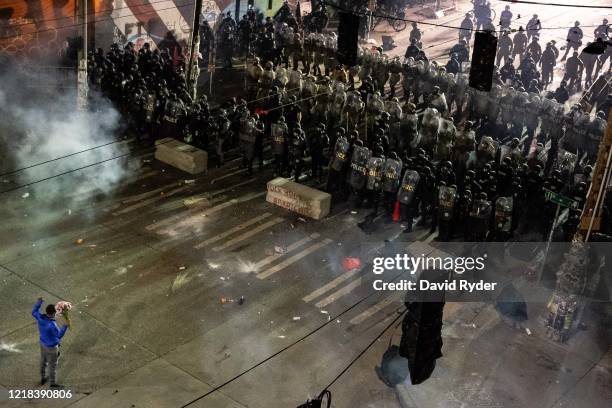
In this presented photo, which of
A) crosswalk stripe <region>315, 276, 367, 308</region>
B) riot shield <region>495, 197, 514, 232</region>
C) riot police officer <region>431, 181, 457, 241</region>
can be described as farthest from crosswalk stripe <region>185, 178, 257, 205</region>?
riot shield <region>495, 197, 514, 232</region>

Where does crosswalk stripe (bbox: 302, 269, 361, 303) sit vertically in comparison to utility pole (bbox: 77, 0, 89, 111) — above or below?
below

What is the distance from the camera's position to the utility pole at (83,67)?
20.4 metres

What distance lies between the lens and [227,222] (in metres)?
17.8

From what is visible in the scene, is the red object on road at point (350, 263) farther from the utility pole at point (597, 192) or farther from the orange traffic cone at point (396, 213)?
the utility pole at point (597, 192)

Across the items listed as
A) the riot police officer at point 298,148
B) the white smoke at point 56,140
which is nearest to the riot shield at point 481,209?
the riot police officer at point 298,148

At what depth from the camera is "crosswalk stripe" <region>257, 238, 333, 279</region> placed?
16.1 metres

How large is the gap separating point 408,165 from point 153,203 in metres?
5.34

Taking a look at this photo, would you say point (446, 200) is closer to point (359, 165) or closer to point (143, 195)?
point (359, 165)

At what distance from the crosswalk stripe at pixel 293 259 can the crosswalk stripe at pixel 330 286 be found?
0.96 meters

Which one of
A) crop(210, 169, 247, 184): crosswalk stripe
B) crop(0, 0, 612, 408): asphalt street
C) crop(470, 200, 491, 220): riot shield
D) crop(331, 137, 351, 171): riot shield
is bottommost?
crop(0, 0, 612, 408): asphalt street

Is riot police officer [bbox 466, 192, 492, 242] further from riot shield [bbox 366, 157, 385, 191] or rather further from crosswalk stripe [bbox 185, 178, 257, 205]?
crosswalk stripe [bbox 185, 178, 257, 205]

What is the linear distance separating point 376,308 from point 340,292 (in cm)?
75

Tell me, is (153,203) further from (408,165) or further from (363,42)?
(363,42)

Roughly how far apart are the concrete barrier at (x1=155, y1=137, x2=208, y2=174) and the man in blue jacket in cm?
803
